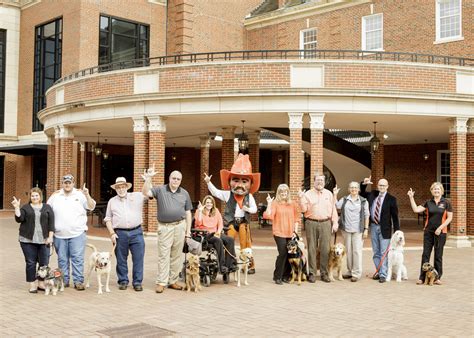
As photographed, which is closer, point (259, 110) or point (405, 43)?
point (259, 110)

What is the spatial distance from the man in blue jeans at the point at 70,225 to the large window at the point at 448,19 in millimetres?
18467

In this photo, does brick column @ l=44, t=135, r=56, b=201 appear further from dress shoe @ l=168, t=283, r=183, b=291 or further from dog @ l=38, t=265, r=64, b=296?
dress shoe @ l=168, t=283, r=183, b=291

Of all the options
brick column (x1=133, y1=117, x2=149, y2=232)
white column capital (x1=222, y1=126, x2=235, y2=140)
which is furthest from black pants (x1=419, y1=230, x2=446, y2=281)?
white column capital (x1=222, y1=126, x2=235, y2=140)

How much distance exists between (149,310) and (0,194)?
94.7 feet

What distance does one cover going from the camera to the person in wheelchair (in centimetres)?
980

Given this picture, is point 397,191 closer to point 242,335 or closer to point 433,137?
point 433,137

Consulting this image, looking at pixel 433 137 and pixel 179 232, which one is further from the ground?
pixel 433 137

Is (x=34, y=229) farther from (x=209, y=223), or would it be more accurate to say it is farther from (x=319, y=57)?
(x=319, y=57)

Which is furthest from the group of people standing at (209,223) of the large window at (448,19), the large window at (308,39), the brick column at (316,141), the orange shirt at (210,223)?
the large window at (308,39)

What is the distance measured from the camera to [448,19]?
2338 centimetres

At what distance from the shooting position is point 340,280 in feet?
34.1

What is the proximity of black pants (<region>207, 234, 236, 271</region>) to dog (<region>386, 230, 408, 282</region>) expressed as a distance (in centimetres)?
280

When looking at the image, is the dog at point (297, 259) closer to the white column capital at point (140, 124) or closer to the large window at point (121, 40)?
the white column capital at point (140, 124)

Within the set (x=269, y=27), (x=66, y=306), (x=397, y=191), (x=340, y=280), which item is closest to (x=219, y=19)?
(x=269, y=27)
